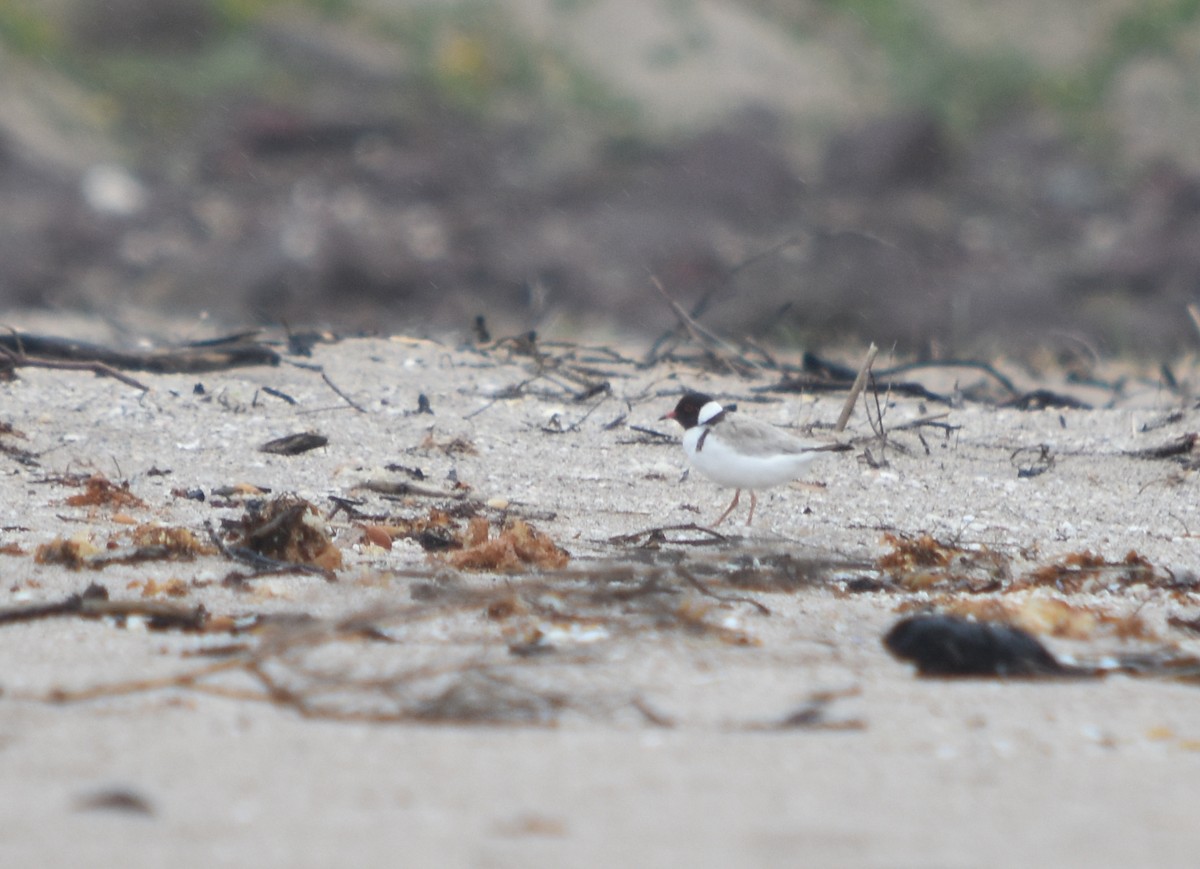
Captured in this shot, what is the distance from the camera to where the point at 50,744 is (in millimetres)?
1823

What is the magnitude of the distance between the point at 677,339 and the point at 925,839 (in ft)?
16.6

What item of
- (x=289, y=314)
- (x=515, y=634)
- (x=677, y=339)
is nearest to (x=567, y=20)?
(x=289, y=314)

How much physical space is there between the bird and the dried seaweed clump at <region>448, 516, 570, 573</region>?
689mm

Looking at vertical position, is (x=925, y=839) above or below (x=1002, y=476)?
below

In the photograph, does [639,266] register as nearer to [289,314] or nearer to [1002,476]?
[289,314]

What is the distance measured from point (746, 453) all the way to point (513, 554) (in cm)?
94

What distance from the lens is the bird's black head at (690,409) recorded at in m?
4.30

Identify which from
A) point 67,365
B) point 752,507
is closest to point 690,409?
point 752,507

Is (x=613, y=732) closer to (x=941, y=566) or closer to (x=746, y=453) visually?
(x=941, y=566)

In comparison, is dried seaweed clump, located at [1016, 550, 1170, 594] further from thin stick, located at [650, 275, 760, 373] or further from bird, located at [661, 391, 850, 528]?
thin stick, located at [650, 275, 760, 373]

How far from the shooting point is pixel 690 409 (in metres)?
4.34

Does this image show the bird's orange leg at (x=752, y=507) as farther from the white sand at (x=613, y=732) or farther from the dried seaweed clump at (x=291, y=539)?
the dried seaweed clump at (x=291, y=539)

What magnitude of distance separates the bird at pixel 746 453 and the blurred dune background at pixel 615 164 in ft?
14.5

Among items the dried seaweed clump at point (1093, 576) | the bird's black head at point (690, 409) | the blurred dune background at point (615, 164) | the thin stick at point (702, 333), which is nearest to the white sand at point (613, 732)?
the dried seaweed clump at point (1093, 576)
